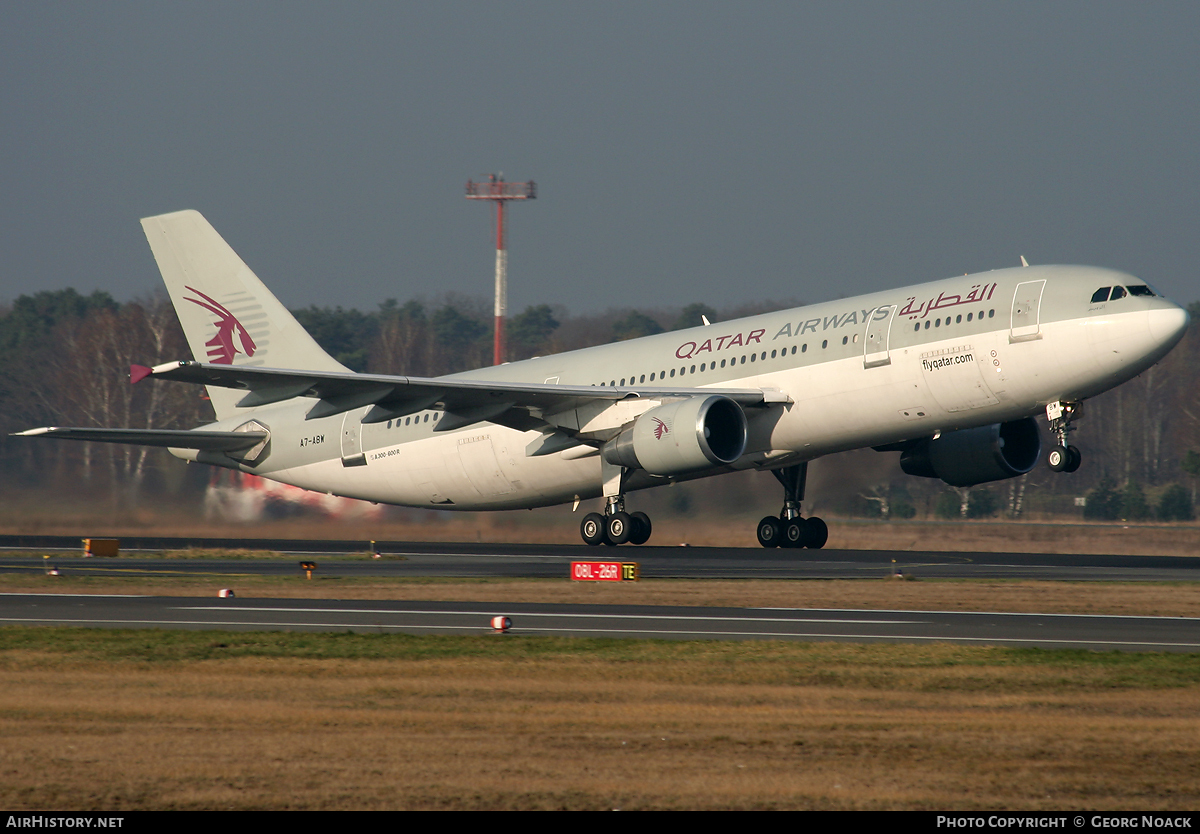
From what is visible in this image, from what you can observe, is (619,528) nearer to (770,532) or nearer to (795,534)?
(770,532)

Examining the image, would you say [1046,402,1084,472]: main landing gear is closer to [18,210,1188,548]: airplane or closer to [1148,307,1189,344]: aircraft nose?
[18,210,1188,548]: airplane

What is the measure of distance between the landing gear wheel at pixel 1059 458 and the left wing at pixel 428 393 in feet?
19.2

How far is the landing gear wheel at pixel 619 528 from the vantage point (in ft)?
106

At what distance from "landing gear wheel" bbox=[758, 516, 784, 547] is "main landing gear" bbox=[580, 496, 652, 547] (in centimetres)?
414

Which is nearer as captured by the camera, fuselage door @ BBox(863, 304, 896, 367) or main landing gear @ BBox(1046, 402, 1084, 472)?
main landing gear @ BBox(1046, 402, 1084, 472)

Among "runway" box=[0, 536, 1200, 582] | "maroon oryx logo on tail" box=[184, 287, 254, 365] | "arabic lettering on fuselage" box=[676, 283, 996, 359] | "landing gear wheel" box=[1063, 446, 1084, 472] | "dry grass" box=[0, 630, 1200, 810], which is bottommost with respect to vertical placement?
"dry grass" box=[0, 630, 1200, 810]

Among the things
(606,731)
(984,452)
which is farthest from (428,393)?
(606,731)

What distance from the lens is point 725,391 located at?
30281 millimetres

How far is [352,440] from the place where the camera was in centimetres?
3625

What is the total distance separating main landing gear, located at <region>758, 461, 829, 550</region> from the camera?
35.2 m

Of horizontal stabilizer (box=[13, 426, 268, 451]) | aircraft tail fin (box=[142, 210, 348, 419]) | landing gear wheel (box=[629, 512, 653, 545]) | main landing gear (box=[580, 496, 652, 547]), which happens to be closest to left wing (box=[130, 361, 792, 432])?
main landing gear (box=[580, 496, 652, 547])

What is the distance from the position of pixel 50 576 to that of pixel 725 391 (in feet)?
49.1

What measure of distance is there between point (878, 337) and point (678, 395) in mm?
4870

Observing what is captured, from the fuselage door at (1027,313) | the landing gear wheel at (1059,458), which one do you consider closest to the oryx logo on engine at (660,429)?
the fuselage door at (1027,313)
